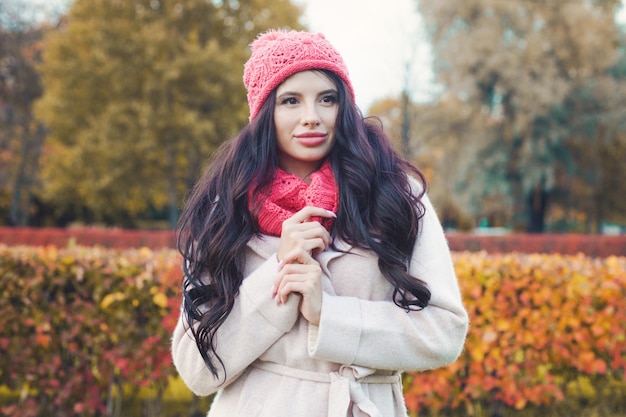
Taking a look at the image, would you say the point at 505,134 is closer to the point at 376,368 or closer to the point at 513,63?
the point at 513,63

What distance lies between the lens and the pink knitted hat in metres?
1.75

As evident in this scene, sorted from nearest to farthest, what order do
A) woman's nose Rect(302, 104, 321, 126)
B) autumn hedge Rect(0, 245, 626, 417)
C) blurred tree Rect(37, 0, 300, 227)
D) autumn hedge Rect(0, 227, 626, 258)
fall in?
woman's nose Rect(302, 104, 321, 126) < autumn hedge Rect(0, 245, 626, 417) < autumn hedge Rect(0, 227, 626, 258) < blurred tree Rect(37, 0, 300, 227)

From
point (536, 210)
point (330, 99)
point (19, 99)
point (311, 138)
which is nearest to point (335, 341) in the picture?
point (311, 138)

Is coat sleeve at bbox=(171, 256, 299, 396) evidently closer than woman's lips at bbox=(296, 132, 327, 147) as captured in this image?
Yes

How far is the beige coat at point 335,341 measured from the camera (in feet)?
5.29

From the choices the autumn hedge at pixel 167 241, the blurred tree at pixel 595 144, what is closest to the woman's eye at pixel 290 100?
the autumn hedge at pixel 167 241

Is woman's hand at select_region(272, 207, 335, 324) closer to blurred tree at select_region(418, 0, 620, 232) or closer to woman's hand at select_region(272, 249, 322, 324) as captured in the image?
woman's hand at select_region(272, 249, 322, 324)

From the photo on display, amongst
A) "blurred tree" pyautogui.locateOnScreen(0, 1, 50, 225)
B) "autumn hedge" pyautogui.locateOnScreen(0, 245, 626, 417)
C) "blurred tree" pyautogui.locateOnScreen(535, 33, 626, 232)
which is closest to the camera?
"autumn hedge" pyautogui.locateOnScreen(0, 245, 626, 417)

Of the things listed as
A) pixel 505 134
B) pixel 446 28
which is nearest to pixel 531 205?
pixel 505 134

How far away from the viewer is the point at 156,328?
178 inches

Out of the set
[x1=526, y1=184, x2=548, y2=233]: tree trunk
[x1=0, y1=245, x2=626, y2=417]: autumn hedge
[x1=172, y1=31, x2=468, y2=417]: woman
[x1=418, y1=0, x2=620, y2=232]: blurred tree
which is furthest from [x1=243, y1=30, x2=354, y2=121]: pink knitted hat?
[x1=526, y1=184, x2=548, y2=233]: tree trunk

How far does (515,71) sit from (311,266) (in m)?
21.0

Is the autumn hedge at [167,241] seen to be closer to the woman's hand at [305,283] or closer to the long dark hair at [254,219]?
the long dark hair at [254,219]

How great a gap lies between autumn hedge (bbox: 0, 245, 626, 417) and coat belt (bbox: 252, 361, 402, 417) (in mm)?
2828
